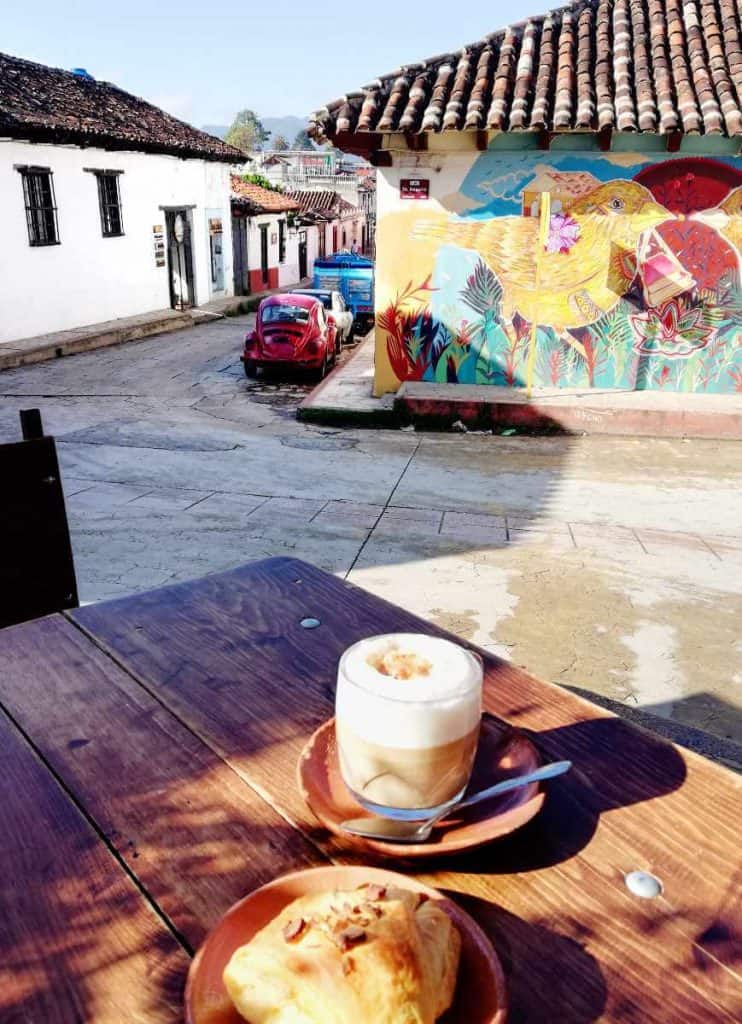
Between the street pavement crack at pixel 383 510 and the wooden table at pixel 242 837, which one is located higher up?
the wooden table at pixel 242 837

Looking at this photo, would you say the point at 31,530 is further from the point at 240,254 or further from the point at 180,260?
the point at 240,254

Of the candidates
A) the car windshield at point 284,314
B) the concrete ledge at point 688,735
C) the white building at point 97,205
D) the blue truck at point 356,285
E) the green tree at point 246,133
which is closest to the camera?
the concrete ledge at point 688,735

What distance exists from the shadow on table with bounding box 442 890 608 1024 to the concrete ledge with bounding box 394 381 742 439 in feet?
26.3

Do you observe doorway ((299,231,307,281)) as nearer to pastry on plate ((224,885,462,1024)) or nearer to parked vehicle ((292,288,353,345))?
parked vehicle ((292,288,353,345))

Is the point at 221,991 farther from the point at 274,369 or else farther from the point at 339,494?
the point at 274,369

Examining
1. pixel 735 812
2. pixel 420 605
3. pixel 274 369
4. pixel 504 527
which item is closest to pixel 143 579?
pixel 420 605

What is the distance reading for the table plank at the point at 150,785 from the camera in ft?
4.00

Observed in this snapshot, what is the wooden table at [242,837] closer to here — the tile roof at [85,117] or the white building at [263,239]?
the tile roof at [85,117]

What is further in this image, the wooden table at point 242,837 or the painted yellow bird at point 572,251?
the painted yellow bird at point 572,251

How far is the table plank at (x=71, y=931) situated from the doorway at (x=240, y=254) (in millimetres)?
23479

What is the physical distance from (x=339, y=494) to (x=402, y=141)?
4.76 metres

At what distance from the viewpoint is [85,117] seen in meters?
16.1

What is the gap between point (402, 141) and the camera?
9.06m

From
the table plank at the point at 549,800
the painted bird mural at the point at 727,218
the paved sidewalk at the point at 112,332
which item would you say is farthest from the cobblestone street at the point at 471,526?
the paved sidewalk at the point at 112,332
